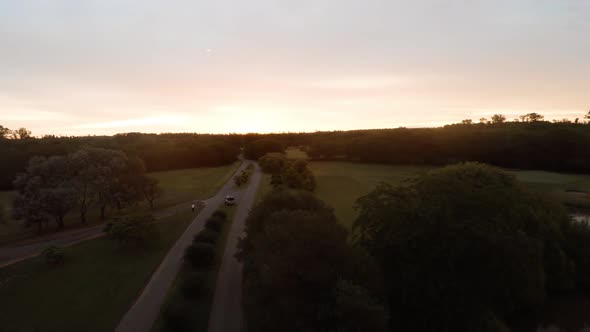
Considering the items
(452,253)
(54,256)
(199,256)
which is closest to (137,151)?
(54,256)

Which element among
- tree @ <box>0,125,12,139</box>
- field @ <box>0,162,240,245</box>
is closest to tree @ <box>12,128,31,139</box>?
tree @ <box>0,125,12,139</box>

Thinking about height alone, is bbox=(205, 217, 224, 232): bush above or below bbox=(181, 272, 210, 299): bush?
above

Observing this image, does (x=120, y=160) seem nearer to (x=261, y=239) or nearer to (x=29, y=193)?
(x=29, y=193)

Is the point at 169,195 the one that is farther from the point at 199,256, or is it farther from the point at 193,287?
the point at 193,287

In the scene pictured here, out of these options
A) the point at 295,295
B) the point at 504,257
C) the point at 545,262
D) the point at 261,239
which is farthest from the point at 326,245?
the point at 545,262

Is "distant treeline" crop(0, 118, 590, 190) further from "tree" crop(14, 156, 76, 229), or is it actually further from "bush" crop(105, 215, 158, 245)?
"bush" crop(105, 215, 158, 245)

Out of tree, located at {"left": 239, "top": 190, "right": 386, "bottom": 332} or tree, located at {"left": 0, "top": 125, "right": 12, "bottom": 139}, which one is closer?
tree, located at {"left": 239, "top": 190, "right": 386, "bottom": 332}

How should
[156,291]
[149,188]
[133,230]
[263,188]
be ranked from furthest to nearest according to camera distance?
1. [263,188]
2. [149,188]
3. [133,230]
4. [156,291]
